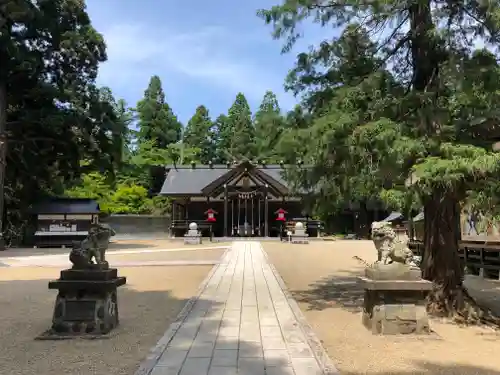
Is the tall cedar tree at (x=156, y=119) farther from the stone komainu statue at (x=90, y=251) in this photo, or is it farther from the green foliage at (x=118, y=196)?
the stone komainu statue at (x=90, y=251)

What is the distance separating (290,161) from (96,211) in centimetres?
2075

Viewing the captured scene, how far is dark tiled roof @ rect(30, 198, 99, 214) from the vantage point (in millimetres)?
26109

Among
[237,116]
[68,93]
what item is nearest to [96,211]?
[68,93]

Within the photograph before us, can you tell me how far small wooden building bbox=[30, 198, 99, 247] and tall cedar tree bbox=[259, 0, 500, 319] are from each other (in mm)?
20659

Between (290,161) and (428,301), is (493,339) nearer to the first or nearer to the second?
(428,301)

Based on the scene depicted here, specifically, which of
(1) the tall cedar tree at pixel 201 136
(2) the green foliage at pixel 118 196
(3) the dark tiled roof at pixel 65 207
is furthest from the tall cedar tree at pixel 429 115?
(1) the tall cedar tree at pixel 201 136

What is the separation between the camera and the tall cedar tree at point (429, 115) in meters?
6.43

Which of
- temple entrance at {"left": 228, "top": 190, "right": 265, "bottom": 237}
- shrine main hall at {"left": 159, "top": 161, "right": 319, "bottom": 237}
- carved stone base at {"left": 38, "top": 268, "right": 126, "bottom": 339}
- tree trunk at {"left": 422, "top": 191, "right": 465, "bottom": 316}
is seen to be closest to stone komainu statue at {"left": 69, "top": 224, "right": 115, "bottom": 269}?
carved stone base at {"left": 38, "top": 268, "right": 126, "bottom": 339}

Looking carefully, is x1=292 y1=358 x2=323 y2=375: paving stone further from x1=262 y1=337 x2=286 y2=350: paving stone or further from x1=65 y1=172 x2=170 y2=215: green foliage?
x1=65 y1=172 x2=170 y2=215: green foliage

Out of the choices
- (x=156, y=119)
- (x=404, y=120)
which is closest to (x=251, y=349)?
(x=404, y=120)

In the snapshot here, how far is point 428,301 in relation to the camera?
7863mm

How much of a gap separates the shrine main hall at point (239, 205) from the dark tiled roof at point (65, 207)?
30.8 ft

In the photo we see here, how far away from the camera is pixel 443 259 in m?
7.97

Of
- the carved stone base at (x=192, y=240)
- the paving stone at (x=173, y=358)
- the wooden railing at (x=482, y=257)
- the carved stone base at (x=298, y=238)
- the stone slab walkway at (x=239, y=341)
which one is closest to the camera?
the stone slab walkway at (x=239, y=341)
